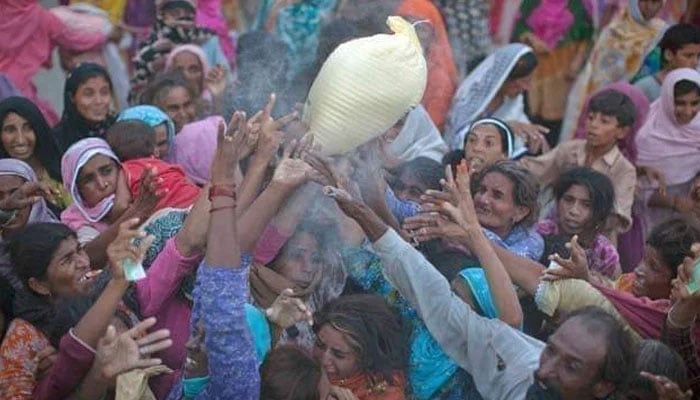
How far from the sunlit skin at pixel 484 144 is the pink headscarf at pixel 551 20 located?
8.78 feet

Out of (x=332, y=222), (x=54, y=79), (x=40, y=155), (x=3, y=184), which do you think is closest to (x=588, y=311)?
(x=332, y=222)

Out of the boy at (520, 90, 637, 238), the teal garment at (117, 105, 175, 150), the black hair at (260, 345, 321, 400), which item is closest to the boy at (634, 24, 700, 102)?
the boy at (520, 90, 637, 238)

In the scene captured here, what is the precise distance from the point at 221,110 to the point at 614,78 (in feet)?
8.88

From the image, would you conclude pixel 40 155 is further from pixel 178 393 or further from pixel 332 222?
pixel 178 393

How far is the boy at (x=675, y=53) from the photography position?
8.30m

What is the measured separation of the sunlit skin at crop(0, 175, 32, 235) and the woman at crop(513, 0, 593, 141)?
13.9ft

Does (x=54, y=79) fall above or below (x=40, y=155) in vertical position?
below

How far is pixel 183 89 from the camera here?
7.72m

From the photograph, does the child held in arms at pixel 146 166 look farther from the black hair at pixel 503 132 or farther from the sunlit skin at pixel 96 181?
the black hair at pixel 503 132

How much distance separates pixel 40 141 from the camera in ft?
22.6

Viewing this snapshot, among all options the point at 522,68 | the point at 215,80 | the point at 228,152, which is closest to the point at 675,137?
the point at 522,68

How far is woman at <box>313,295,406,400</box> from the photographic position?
16.0 ft

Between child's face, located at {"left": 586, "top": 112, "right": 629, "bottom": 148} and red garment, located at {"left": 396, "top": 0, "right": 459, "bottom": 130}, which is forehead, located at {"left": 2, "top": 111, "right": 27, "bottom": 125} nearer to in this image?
red garment, located at {"left": 396, "top": 0, "right": 459, "bottom": 130}

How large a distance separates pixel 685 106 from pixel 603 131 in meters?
0.63
